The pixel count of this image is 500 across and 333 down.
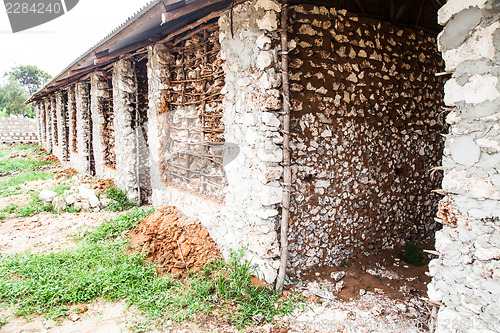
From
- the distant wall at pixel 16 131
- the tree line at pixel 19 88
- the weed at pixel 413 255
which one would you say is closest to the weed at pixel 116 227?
the weed at pixel 413 255

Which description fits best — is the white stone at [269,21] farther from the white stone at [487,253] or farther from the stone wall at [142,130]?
the stone wall at [142,130]

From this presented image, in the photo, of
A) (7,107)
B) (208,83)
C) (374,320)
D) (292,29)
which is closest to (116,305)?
(374,320)

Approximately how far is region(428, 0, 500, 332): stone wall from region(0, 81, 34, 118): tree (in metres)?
37.5

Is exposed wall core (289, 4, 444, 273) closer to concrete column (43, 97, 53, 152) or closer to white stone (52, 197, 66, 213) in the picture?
white stone (52, 197, 66, 213)

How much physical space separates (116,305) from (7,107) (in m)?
36.7

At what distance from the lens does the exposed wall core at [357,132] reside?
378cm

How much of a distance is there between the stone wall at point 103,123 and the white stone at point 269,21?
6.06 meters

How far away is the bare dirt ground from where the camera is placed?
308cm

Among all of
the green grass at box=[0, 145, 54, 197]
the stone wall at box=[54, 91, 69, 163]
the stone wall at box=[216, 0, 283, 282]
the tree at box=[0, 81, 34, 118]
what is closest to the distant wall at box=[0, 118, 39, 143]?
the tree at box=[0, 81, 34, 118]

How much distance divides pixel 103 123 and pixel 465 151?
868cm

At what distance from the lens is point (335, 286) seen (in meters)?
3.77

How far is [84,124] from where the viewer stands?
1002 cm

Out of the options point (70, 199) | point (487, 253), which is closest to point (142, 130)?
point (70, 199)

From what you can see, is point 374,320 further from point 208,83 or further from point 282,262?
point 208,83
